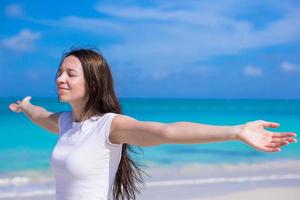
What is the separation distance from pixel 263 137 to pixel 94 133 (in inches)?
34.5

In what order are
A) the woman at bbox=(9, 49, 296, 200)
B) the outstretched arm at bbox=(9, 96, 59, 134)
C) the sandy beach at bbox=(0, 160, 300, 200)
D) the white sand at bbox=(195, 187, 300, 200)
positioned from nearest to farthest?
1. the woman at bbox=(9, 49, 296, 200)
2. the outstretched arm at bbox=(9, 96, 59, 134)
3. the white sand at bbox=(195, 187, 300, 200)
4. the sandy beach at bbox=(0, 160, 300, 200)

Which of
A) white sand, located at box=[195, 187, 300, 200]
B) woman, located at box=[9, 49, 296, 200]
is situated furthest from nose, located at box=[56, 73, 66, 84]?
white sand, located at box=[195, 187, 300, 200]

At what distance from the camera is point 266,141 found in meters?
2.14

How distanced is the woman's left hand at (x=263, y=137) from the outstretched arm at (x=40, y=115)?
5.19 feet

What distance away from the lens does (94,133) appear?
8.67 feet

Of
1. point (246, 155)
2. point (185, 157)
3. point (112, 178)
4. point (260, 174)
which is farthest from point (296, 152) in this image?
point (112, 178)

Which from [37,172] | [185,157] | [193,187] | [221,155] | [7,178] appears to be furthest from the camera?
[221,155]

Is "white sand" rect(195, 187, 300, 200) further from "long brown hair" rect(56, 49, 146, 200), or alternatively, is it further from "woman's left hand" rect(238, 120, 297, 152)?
"woman's left hand" rect(238, 120, 297, 152)

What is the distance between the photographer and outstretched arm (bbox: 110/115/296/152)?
2.14 meters

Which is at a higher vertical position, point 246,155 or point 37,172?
point 246,155

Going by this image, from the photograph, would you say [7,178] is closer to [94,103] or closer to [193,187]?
[193,187]

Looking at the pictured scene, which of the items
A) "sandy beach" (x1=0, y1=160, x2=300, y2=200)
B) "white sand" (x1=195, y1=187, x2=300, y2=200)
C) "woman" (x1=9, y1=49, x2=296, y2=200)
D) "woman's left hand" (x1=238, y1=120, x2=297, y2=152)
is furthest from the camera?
"sandy beach" (x1=0, y1=160, x2=300, y2=200)

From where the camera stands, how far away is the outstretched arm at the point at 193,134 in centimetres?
214

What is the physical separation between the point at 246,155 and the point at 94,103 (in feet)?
39.0
